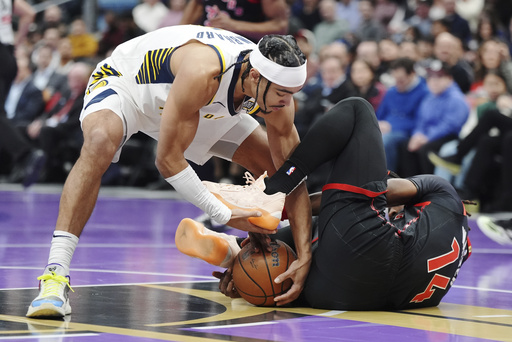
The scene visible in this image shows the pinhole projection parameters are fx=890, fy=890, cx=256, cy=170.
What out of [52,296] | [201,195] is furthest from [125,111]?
[52,296]

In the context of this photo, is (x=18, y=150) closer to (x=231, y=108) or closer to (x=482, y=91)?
(x=482, y=91)

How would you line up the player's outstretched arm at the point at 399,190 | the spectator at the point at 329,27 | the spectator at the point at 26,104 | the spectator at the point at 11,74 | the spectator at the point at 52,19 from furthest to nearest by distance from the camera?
the spectator at the point at 52,19, the spectator at the point at 26,104, the spectator at the point at 329,27, the spectator at the point at 11,74, the player's outstretched arm at the point at 399,190

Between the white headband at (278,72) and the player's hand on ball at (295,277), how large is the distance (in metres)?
0.90

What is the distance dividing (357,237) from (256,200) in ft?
1.78

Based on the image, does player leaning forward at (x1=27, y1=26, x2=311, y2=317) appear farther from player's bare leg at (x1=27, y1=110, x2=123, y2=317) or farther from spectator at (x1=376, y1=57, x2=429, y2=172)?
spectator at (x1=376, y1=57, x2=429, y2=172)

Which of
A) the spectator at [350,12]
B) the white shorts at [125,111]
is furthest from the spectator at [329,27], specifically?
the white shorts at [125,111]

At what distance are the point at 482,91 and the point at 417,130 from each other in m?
0.87

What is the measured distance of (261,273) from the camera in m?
4.49

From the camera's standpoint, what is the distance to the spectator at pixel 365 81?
35.5 feet

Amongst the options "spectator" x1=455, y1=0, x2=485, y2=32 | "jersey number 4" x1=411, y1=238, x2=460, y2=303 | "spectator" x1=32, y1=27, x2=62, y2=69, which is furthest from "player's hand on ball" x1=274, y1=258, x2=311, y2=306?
"spectator" x1=32, y1=27, x2=62, y2=69

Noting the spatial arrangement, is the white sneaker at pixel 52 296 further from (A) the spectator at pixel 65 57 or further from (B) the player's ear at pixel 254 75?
(A) the spectator at pixel 65 57

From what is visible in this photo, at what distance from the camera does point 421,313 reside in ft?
14.9

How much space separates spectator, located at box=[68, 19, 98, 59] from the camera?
1523cm

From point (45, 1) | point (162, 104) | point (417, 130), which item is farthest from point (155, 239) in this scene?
point (45, 1)
